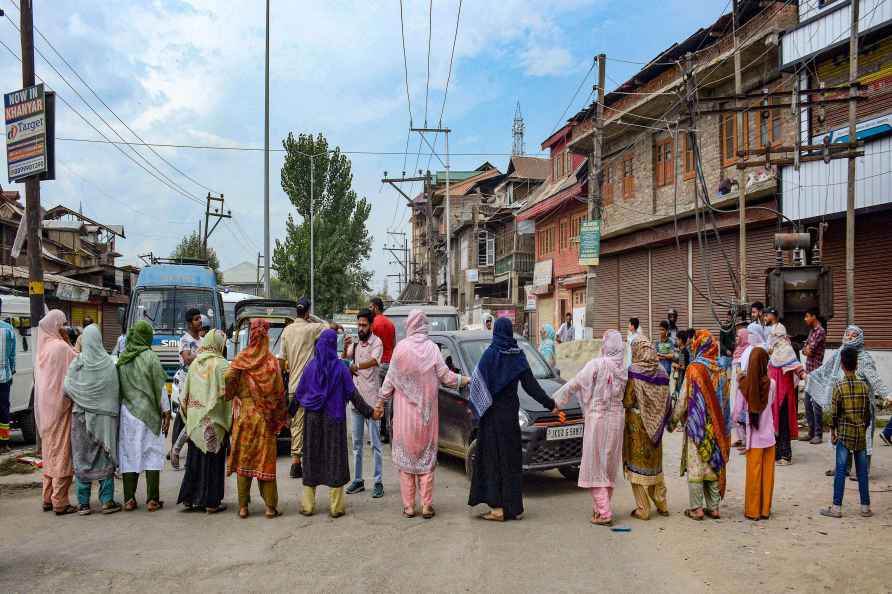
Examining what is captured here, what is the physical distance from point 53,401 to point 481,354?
15.5 feet

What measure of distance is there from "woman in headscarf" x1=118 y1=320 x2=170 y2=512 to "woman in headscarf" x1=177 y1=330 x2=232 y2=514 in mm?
347

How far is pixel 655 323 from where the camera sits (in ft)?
77.6

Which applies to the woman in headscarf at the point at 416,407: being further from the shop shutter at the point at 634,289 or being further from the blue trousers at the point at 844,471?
the shop shutter at the point at 634,289

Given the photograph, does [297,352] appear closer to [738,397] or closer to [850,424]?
[738,397]

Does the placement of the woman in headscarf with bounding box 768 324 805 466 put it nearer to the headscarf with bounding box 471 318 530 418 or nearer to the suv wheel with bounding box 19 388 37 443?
the headscarf with bounding box 471 318 530 418

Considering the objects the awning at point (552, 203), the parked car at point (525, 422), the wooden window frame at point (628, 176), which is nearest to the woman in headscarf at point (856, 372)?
the parked car at point (525, 422)

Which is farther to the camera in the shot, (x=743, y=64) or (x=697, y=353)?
(x=743, y=64)

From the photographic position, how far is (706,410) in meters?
6.70

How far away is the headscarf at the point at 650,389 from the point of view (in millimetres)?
6609

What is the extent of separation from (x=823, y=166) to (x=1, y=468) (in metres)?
15.5

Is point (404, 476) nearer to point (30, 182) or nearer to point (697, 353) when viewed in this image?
point (697, 353)

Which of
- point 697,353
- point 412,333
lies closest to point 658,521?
point 697,353

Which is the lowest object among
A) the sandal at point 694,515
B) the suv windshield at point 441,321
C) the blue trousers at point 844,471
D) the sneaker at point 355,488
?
the sneaker at point 355,488

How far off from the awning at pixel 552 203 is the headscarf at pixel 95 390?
24.5 metres
